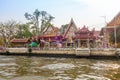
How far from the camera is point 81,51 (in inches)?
1709

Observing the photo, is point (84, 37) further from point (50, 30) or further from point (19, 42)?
point (19, 42)

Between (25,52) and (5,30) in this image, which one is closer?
(25,52)

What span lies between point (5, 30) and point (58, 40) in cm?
2397

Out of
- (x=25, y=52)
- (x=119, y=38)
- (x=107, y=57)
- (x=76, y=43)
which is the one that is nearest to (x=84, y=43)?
(x=76, y=43)

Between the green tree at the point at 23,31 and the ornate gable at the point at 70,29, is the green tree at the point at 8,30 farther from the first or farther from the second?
the ornate gable at the point at 70,29

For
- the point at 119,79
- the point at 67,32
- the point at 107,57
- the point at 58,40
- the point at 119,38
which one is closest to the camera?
the point at 119,79

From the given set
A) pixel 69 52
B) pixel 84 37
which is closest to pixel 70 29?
pixel 84 37

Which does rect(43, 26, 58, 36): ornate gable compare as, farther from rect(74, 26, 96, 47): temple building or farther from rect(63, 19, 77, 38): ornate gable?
rect(74, 26, 96, 47): temple building

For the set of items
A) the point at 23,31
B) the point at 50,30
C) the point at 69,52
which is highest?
the point at 23,31

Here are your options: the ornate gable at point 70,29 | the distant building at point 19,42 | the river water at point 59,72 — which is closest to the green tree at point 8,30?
the distant building at point 19,42

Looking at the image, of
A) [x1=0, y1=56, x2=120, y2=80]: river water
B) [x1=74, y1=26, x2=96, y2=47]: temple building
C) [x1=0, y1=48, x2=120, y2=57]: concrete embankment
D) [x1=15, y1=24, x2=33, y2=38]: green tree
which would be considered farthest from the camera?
[x1=15, y1=24, x2=33, y2=38]: green tree

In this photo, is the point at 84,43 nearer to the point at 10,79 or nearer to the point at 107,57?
the point at 107,57

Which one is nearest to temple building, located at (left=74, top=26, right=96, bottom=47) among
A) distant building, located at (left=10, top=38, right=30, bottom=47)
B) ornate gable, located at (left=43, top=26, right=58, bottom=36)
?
ornate gable, located at (left=43, top=26, right=58, bottom=36)

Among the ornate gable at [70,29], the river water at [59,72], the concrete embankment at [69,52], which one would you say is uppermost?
the ornate gable at [70,29]
